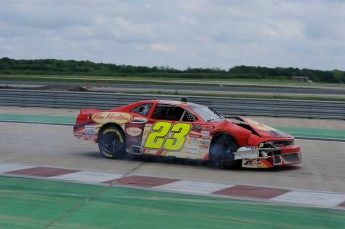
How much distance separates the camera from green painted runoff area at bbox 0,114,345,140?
57.5 ft

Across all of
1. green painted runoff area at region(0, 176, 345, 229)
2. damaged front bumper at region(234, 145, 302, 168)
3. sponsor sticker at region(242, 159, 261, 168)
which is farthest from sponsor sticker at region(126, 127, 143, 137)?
green painted runoff area at region(0, 176, 345, 229)

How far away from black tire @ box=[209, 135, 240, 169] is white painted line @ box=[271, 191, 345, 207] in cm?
210

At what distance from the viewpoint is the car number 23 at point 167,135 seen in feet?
37.6

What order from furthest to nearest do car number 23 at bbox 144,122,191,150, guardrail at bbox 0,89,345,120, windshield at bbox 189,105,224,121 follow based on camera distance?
guardrail at bbox 0,89,345,120
windshield at bbox 189,105,224,121
car number 23 at bbox 144,122,191,150

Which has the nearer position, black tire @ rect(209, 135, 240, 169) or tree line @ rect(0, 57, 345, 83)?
black tire @ rect(209, 135, 240, 169)

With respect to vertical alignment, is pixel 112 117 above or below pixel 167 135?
above

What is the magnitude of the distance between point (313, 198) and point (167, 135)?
12.2 feet

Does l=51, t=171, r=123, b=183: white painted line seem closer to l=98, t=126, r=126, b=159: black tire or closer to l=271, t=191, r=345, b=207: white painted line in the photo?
l=98, t=126, r=126, b=159: black tire

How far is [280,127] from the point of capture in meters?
19.6

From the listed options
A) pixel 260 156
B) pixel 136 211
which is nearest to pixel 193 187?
pixel 136 211

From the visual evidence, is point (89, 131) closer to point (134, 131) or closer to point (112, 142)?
point (112, 142)

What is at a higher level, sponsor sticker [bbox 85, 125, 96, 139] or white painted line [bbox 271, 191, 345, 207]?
sponsor sticker [bbox 85, 125, 96, 139]

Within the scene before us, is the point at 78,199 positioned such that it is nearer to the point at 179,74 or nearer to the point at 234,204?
the point at 234,204

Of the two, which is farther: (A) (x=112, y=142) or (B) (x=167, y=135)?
(A) (x=112, y=142)
